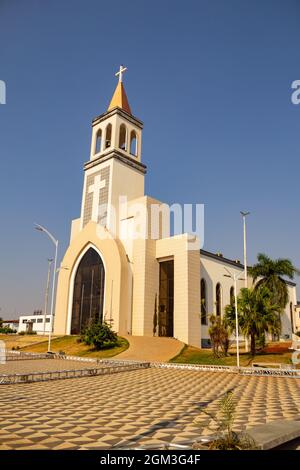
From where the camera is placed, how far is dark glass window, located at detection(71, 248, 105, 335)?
3862 cm

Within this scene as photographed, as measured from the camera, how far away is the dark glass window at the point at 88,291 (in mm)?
38625

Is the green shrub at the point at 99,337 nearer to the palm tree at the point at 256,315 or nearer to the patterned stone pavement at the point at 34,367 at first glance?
the patterned stone pavement at the point at 34,367

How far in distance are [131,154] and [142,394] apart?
1467 inches

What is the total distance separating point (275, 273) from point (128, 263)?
15034 mm

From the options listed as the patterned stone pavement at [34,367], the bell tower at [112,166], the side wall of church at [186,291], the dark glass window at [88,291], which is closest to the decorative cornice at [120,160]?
the bell tower at [112,166]

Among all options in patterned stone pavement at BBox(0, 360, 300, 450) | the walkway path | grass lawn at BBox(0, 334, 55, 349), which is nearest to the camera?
patterned stone pavement at BBox(0, 360, 300, 450)

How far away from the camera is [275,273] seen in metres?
38.0

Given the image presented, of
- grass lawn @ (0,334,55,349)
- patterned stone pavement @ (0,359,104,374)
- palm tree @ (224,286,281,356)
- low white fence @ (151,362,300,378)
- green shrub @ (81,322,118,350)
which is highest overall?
palm tree @ (224,286,281,356)

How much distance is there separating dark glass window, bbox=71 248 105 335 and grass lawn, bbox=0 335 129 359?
3340mm

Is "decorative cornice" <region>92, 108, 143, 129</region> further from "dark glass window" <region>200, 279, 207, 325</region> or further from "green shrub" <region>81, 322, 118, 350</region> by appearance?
"green shrub" <region>81, 322, 118, 350</region>

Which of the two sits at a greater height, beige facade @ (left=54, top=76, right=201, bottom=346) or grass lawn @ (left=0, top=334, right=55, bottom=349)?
beige facade @ (left=54, top=76, right=201, bottom=346)

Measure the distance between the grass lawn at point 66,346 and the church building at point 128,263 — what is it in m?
3.31

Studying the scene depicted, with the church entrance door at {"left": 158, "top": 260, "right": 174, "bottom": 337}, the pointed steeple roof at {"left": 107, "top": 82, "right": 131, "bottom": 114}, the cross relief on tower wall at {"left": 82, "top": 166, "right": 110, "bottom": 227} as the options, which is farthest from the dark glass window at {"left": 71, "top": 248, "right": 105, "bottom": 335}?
the pointed steeple roof at {"left": 107, "top": 82, "right": 131, "bottom": 114}

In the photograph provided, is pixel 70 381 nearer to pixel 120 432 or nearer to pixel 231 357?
pixel 120 432
